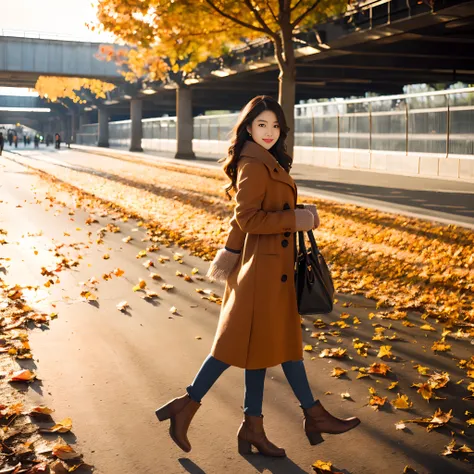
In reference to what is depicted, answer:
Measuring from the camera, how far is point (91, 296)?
8.28 meters

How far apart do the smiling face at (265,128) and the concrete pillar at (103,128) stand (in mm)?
80123

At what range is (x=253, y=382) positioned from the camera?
4.21 meters

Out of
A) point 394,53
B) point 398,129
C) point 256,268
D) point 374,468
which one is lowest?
point 374,468

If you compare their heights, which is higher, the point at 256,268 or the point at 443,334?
the point at 256,268

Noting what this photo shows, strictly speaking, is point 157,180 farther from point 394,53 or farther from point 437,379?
point 437,379

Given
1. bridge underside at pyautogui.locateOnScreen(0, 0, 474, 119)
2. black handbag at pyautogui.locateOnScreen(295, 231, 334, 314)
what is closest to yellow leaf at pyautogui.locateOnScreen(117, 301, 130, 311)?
black handbag at pyautogui.locateOnScreen(295, 231, 334, 314)

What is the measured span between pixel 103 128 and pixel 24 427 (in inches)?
3157

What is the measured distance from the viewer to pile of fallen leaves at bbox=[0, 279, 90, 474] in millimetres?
3984

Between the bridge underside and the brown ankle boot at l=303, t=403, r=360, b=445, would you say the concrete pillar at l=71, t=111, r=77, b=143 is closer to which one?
the bridge underside

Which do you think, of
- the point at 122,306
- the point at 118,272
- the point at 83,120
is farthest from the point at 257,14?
the point at 83,120

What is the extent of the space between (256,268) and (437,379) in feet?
6.76

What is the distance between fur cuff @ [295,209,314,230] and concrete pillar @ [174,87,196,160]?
4262 cm

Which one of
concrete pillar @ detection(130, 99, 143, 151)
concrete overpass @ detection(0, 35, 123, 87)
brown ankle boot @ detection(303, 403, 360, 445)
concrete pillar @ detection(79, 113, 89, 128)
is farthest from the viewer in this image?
concrete pillar @ detection(79, 113, 89, 128)

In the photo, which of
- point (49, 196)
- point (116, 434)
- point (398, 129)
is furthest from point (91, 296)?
point (398, 129)
